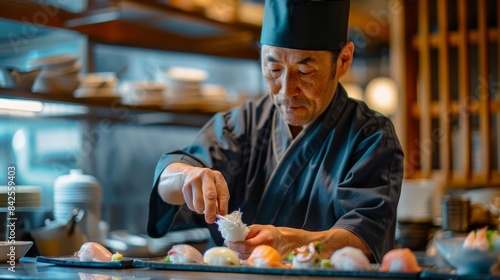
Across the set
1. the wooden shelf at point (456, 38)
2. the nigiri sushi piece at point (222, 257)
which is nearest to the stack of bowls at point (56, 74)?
the nigiri sushi piece at point (222, 257)

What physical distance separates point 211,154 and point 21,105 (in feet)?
4.05

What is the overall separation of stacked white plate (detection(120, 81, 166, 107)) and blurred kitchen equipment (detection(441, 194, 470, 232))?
1.55 m

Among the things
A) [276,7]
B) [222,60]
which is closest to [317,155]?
[276,7]

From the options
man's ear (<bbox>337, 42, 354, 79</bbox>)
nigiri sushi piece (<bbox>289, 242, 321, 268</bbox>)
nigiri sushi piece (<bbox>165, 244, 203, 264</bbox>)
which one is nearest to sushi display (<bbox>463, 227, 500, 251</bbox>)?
nigiri sushi piece (<bbox>289, 242, 321, 268</bbox>)

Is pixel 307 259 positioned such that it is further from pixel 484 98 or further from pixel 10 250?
pixel 484 98

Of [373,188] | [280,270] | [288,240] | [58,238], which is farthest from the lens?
[58,238]

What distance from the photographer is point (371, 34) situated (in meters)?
7.11

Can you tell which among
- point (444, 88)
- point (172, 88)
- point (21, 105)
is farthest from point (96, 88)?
point (444, 88)

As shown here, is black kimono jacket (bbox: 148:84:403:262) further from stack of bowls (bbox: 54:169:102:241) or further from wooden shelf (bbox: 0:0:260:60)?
wooden shelf (bbox: 0:0:260:60)

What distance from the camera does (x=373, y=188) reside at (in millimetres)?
2213

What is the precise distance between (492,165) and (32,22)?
3664 mm

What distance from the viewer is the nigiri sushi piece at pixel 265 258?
5.49 feet

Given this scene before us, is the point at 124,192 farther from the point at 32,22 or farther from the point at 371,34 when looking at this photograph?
the point at 371,34

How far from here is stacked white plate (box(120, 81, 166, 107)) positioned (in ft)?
12.8
